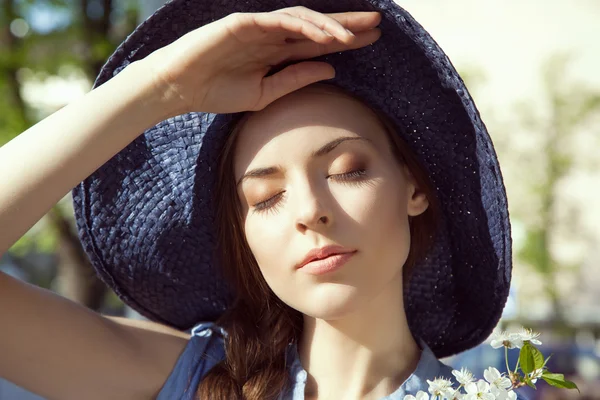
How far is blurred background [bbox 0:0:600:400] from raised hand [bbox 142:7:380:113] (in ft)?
2.28

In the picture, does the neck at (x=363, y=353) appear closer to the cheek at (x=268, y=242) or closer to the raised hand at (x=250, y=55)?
the cheek at (x=268, y=242)

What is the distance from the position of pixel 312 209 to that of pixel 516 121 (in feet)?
51.8

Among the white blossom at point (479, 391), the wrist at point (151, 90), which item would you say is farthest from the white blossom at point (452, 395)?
the wrist at point (151, 90)

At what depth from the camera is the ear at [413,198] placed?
7.11ft

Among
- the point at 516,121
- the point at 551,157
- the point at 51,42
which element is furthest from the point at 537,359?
the point at 516,121

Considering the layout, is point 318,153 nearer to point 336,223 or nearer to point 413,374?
point 336,223

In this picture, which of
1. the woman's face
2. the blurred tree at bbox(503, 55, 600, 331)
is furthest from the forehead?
the blurred tree at bbox(503, 55, 600, 331)

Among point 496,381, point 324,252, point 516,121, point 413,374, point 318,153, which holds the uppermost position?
point 318,153

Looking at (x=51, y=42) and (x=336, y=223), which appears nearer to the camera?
(x=336, y=223)

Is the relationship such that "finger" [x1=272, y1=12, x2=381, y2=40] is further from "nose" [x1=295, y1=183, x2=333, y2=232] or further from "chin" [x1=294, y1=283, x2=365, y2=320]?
"chin" [x1=294, y1=283, x2=365, y2=320]

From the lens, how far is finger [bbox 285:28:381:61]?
190cm

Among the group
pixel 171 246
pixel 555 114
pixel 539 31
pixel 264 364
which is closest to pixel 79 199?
pixel 171 246

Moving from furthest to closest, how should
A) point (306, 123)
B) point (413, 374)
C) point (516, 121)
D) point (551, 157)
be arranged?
1. point (516, 121)
2. point (551, 157)
3. point (413, 374)
4. point (306, 123)

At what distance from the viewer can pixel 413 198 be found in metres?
2.19
